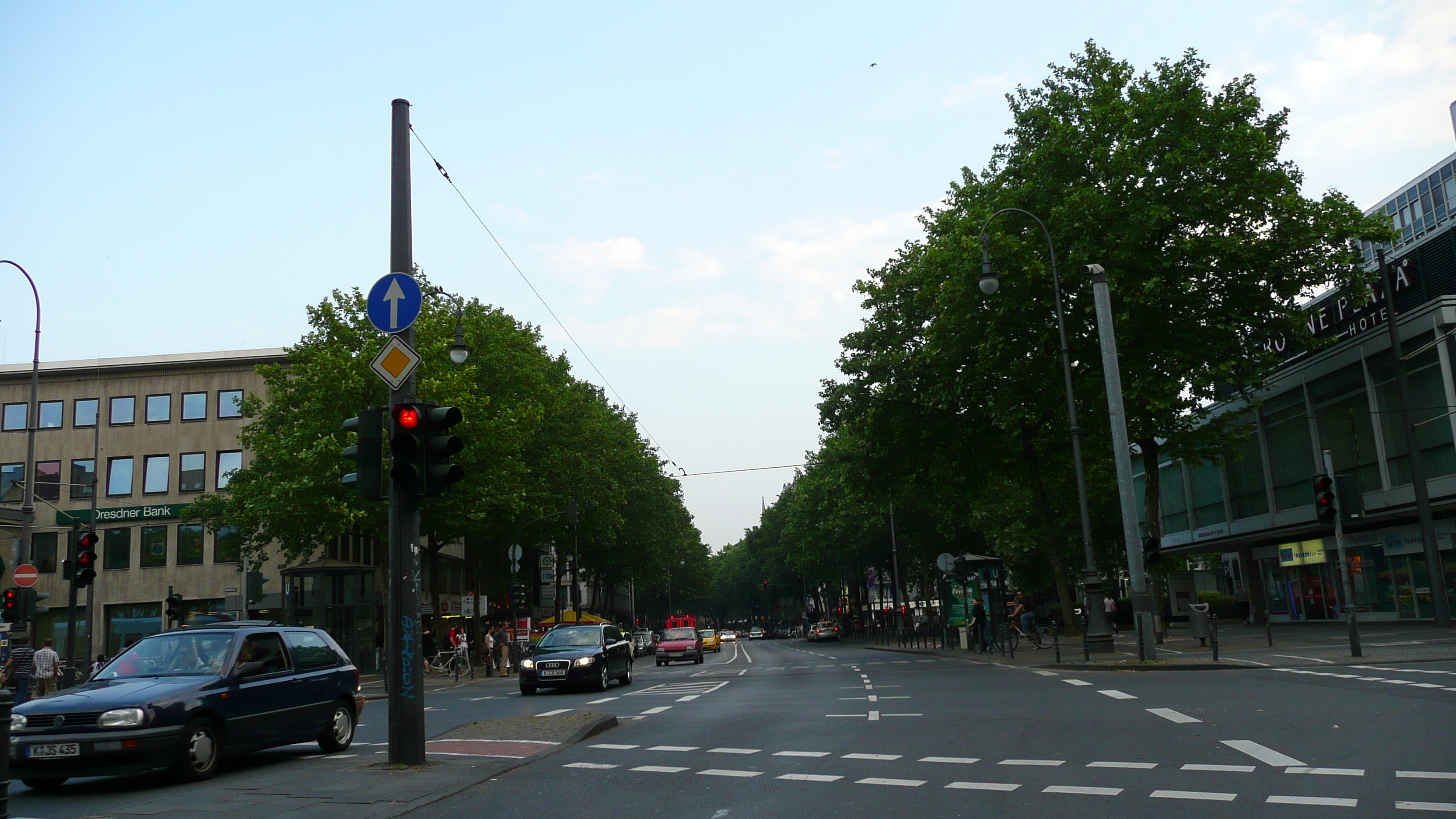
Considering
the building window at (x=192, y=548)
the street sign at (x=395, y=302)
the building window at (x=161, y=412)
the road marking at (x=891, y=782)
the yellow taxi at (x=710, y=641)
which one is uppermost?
the building window at (x=161, y=412)

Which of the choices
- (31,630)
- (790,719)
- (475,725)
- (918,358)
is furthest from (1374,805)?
(31,630)

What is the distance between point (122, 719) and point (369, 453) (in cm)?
304

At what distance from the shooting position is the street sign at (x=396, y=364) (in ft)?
34.4

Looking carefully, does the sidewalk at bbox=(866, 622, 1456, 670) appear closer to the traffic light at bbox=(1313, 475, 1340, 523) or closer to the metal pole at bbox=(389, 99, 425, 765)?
the traffic light at bbox=(1313, 475, 1340, 523)

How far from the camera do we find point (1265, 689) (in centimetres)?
1564

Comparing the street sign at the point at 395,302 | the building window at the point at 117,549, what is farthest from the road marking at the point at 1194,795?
the building window at the point at 117,549

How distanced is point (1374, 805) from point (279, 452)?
31.5 meters

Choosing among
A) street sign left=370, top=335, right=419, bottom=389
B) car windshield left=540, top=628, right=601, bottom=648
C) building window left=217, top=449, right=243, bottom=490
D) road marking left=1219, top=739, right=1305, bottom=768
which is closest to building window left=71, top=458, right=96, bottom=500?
building window left=217, top=449, right=243, bottom=490

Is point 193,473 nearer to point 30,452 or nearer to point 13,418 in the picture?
point 13,418

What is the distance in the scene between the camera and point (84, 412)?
179 feet

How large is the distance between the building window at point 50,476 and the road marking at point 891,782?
55.2 m

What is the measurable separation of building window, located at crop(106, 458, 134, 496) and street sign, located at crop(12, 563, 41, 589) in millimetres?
32259

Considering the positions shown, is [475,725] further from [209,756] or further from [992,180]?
[992,180]

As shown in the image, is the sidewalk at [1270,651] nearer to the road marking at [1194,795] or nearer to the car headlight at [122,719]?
the road marking at [1194,795]
